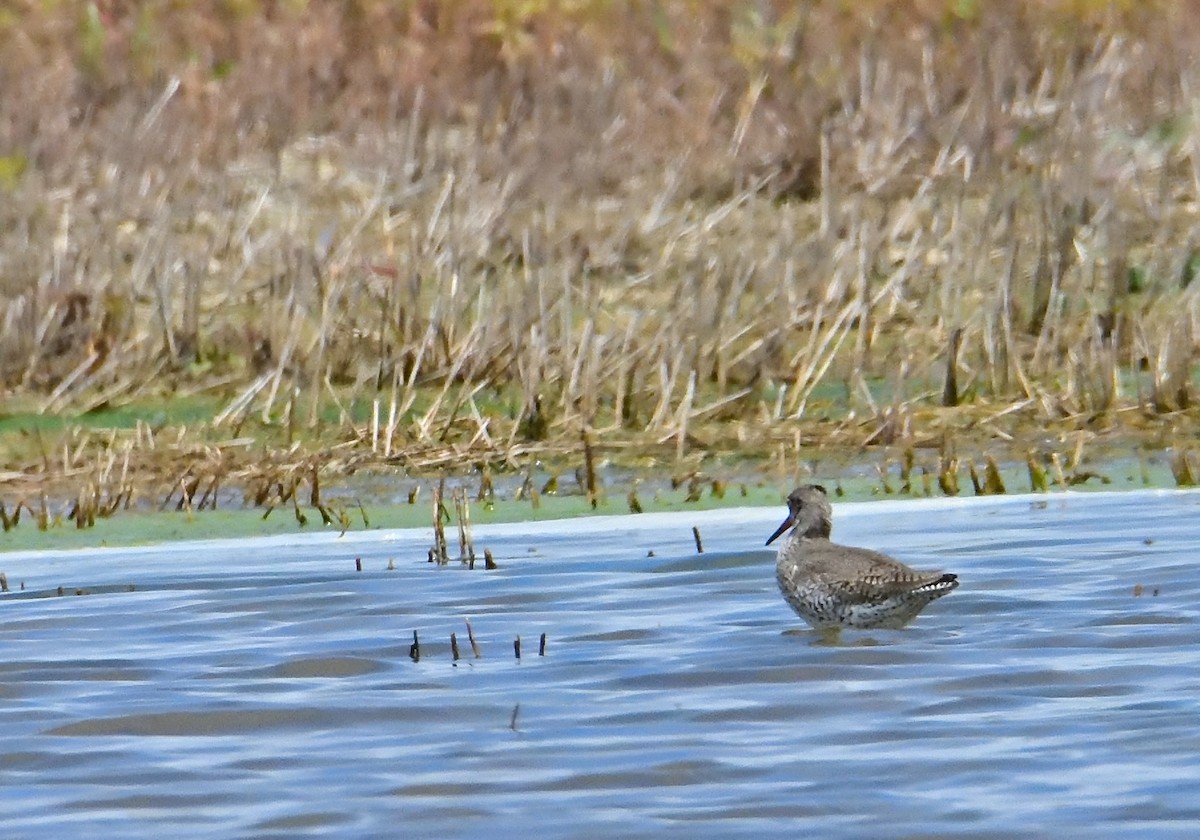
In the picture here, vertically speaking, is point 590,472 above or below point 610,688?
above

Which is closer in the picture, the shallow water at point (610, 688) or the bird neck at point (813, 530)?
the shallow water at point (610, 688)

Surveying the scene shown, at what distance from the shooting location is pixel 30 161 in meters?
15.1

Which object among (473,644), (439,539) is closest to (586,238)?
(439,539)

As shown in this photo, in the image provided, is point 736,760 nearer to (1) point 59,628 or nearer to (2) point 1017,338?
(1) point 59,628

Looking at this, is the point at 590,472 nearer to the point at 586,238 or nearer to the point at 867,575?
the point at 867,575

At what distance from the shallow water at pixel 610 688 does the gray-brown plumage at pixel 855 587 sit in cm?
11

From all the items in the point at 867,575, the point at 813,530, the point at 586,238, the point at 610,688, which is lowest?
the point at 610,688

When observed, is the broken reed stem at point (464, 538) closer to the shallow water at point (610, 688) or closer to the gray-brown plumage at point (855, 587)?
the shallow water at point (610, 688)

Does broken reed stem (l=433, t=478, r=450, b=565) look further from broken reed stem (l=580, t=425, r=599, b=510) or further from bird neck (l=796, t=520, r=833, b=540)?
bird neck (l=796, t=520, r=833, b=540)

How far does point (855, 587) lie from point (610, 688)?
1020 mm

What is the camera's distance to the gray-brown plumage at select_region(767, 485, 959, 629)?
7.62m

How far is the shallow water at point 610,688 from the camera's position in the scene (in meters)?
5.59

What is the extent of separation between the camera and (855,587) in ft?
25.1

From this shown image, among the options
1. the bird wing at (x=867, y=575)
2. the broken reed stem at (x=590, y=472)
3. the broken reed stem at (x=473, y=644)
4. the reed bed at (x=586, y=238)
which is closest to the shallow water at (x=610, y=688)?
the broken reed stem at (x=473, y=644)
